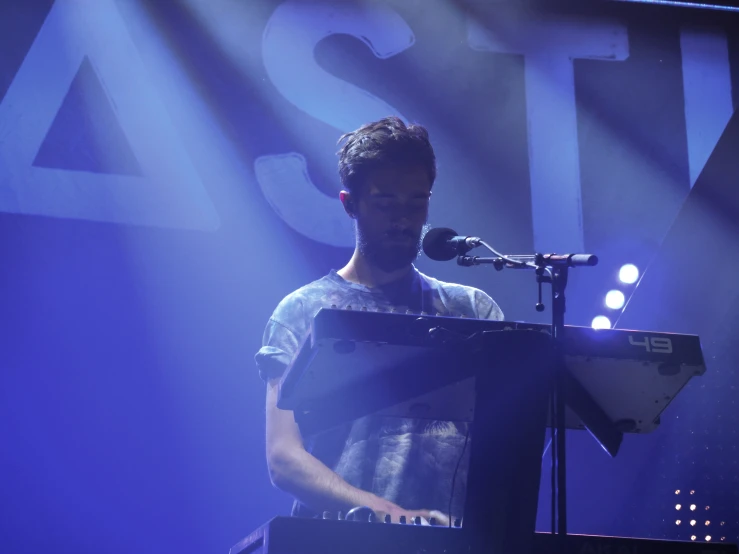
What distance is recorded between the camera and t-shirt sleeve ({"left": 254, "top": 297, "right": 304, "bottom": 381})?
2703mm

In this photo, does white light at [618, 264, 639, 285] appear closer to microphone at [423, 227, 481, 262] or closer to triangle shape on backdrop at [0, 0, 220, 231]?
triangle shape on backdrop at [0, 0, 220, 231]

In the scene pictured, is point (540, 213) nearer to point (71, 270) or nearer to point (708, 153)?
point (708, 153)

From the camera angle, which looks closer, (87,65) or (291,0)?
(87,65)

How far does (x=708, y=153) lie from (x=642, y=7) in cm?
97

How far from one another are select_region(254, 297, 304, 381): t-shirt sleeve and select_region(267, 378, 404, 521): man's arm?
0.05m

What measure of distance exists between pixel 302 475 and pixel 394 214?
0.95 meters

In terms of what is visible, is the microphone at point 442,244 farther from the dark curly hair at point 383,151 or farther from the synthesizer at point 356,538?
the dark curly hair at point 383,151

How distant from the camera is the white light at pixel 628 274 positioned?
465 cm

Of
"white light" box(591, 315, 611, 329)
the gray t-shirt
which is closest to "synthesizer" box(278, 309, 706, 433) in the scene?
the gray t-shirt

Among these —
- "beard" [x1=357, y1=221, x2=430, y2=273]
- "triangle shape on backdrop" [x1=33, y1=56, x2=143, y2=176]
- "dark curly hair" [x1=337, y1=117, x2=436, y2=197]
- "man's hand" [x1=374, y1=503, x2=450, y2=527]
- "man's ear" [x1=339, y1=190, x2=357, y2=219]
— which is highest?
"triangle shape on backdrop" [x1=33, y1=56, x2=143, y2=176]

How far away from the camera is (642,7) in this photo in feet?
16.9

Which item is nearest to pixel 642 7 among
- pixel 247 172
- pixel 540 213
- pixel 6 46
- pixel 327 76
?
pixel 540 213

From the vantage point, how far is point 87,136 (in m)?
4.16

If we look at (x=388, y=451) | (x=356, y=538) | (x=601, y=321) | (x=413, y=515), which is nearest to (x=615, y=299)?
(x=601, y=321)
